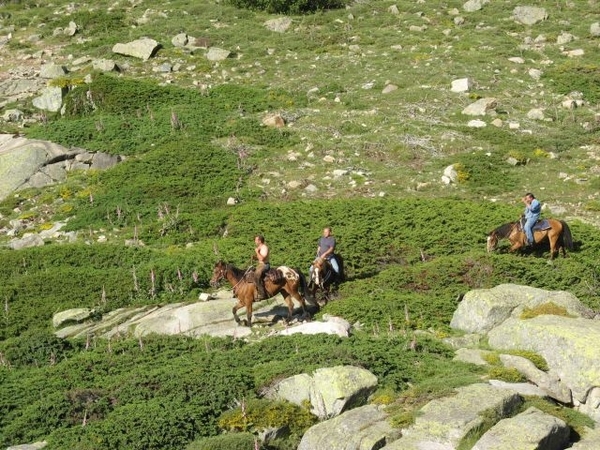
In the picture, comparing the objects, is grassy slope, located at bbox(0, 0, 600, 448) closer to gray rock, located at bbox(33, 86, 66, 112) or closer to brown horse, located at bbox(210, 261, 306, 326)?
gray rock, located at bbox(33, 86, 66, 112)

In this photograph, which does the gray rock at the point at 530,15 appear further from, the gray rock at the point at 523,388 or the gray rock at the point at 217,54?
the gray rock at the point at 523,388

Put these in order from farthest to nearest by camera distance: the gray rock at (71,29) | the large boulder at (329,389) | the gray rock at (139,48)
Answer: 1. the gray rock at (71,29)
2. the gray rock at (139,48)
3. the large boulder at (329,389)

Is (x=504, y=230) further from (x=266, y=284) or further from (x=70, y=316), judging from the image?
(x=70, y=316)

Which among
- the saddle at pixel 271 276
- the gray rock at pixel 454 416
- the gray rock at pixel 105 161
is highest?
the gray rock at pixel 454 416

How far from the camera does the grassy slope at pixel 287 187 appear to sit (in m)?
18.2

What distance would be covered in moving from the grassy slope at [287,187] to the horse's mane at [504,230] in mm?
1032

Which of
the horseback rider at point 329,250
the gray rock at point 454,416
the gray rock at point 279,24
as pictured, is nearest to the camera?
the gray rock at point 454,416

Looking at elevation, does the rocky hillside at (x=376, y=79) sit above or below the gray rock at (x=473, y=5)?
below

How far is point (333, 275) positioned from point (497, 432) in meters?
11.2

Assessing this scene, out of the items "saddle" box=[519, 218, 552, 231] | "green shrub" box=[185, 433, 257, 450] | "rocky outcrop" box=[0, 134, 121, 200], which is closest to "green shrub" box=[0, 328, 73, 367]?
"green shrub" box=[185, 433, 257, 450]

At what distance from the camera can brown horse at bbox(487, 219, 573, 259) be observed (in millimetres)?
24922

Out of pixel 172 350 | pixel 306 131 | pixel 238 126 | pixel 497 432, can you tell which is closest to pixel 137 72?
pixel 238 126

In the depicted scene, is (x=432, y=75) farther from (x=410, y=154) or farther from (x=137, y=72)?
(x=137, y=72)

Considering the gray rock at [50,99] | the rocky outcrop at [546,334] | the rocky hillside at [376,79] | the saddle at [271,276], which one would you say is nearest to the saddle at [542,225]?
the rocky hillside at [376,79]
